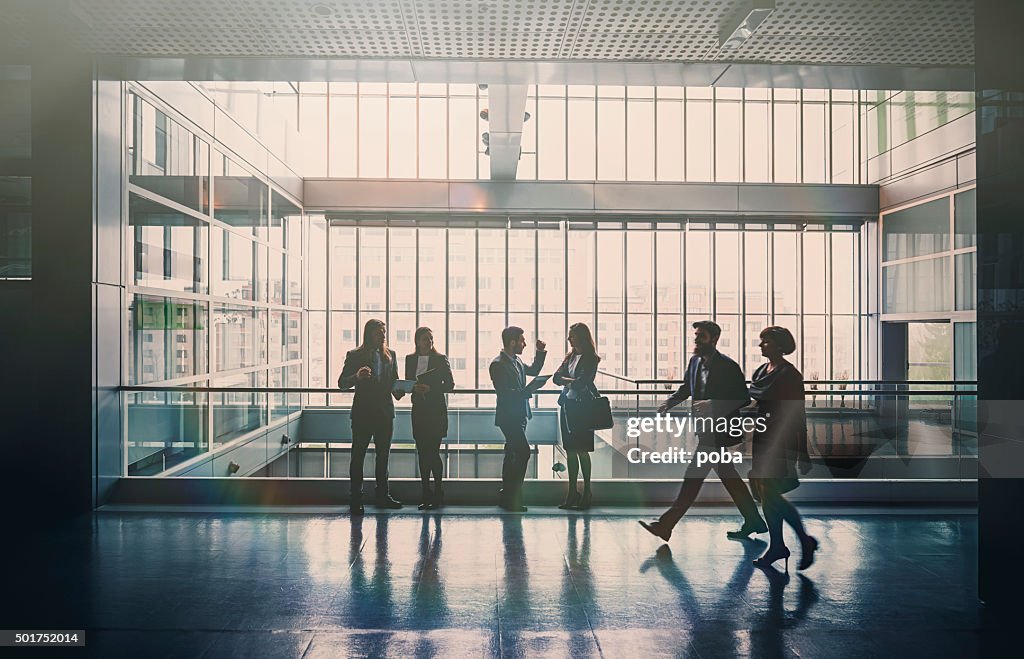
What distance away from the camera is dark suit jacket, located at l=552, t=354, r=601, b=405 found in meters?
6.26

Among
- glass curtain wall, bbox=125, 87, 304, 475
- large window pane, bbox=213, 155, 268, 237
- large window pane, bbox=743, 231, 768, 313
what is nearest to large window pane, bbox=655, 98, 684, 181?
large window pane, bbox=743, 231, 768, 313


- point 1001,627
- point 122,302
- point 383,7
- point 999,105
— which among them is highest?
point 383,7

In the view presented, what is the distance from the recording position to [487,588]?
172 inches

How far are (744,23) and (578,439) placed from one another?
147 inches

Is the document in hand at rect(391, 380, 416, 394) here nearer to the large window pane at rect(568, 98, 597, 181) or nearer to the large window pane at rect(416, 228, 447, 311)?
the large window pane at rect(416, 228, 447, 311)

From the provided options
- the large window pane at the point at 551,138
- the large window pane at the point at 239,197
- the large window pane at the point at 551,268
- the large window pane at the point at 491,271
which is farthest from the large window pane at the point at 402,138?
the large window pane at the point at 239,197

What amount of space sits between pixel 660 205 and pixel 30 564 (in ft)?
44.1

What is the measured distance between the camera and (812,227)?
16734mm

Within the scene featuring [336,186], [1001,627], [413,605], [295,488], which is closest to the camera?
[1001,627]

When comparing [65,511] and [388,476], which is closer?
[65,511]

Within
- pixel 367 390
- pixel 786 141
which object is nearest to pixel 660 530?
pixel 367 390

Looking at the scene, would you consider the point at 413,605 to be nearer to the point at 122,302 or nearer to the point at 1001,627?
the point at 1001,627

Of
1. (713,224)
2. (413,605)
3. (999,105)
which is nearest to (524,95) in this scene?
(999,105)

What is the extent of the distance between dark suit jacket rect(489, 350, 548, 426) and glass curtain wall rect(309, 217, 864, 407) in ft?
32.4
